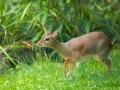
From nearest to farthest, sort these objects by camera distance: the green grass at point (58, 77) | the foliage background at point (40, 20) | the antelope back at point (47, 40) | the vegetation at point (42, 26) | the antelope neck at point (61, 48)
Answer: the green grass at point (58, 77) → the antelope back at point (47, 40) → the antelope neck at point (61, 48) → the vegetation at point (42, 26) → the foliage background at point (40, 20)

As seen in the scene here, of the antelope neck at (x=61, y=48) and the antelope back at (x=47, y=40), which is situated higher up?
the antelope back at (x=47, y=40)

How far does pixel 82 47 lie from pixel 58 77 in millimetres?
769

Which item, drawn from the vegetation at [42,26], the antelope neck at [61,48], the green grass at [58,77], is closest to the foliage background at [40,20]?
the vegetation at [42,26]

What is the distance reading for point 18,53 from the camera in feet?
31.5

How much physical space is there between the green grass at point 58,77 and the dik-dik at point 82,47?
0.74 feet

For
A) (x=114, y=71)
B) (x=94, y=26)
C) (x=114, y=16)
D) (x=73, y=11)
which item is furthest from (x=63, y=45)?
(x=114, y=16)

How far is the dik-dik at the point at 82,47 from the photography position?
25.8 ft

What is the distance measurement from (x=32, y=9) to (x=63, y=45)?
1846mm

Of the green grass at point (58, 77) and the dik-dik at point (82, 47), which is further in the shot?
the dik-dik at point (82, 47)

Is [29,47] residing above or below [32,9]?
below

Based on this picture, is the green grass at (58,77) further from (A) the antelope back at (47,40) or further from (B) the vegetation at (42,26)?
(A) the antelope back at (47,40)

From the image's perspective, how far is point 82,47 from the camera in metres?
7.95

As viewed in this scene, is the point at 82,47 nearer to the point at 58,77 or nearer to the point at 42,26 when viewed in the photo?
the point at 58,77

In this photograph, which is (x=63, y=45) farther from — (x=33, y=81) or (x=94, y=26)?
(x=94, y=26)
